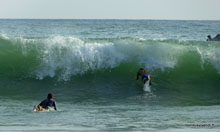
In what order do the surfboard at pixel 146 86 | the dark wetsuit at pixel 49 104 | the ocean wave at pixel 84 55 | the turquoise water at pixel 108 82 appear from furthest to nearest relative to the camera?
1. the ocean wave at pixel 84 55
2. the surfboard at pixel 146 86
3. the dark wetsuit at pixel 49 104
4. the turquoise water at pixel 108 82

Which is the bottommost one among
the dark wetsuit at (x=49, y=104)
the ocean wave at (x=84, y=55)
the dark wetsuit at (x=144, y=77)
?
the dark wetsuit at (x=49, y=104)

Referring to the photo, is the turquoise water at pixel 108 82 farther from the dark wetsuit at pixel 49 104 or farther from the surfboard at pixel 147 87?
the dark wetsuit at pixel 49 104

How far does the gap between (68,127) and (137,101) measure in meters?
5.51

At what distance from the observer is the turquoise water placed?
11.4m

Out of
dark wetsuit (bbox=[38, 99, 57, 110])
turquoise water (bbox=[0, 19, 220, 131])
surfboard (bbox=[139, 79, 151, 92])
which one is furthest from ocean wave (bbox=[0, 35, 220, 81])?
dark wetsuit (bbox=[38, 99, 57, 110])

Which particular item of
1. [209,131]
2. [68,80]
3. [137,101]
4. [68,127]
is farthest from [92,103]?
[209,131]

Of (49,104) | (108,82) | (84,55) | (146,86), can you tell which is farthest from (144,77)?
(49,104)

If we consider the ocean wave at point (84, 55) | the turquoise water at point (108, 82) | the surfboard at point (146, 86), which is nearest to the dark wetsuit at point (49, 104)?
the turquoise water at point (108, 82)

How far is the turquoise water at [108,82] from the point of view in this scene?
1141 cm

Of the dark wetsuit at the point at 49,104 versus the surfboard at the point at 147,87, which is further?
the surfboard at the point at 147,87

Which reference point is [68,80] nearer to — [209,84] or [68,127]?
[209,84]

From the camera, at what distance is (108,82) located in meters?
18.0

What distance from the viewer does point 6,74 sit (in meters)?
18.3

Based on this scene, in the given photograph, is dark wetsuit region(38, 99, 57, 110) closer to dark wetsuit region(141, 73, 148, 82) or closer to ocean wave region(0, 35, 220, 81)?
dark wetsuit region(141, 73, 148, 82)
